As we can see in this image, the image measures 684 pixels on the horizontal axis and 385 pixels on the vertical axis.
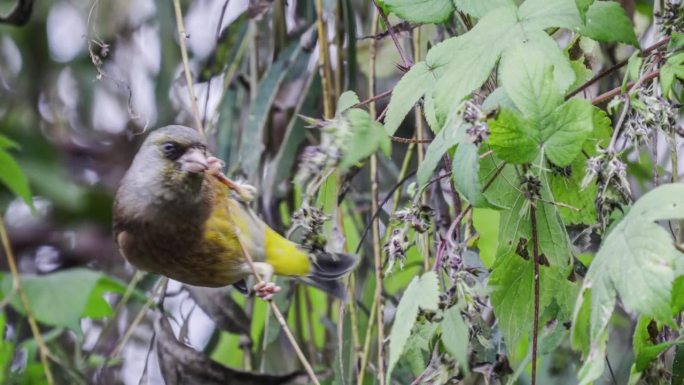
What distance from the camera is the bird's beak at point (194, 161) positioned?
5.37ft

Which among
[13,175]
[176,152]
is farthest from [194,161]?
[13,175]

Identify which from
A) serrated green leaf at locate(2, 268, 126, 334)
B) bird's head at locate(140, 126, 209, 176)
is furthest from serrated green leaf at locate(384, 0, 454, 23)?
serrated green leaf at locate(2, 268, 126, 334)

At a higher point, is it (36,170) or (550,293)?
(550,293)

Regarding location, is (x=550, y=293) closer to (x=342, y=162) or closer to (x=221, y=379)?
(x=342, y=162)

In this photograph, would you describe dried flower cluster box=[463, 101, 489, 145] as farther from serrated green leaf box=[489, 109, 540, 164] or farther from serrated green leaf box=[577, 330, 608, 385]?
serrated green leaf box=[577, 330, 608, 385]

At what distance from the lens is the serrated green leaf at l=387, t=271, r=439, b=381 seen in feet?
3.51

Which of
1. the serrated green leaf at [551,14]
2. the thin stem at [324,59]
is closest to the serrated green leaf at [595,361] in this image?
the serrated green leaf at [551,14]

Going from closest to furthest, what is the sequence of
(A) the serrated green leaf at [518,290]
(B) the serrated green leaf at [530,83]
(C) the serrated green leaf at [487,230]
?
(B) the serrated green leaf at [530,83] < (A) the serrated green leaf at [518,290] < (C) the serrated green leaf at [487,230]

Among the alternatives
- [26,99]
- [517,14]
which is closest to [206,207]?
[517,14]

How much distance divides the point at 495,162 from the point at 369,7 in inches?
53.4

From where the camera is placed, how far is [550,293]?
1285mm

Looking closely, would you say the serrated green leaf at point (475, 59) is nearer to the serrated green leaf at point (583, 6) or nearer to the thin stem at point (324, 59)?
the serrated green leaf at point (583, 6)

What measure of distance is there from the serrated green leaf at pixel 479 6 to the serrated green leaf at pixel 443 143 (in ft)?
0.61

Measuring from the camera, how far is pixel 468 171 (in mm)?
1052
